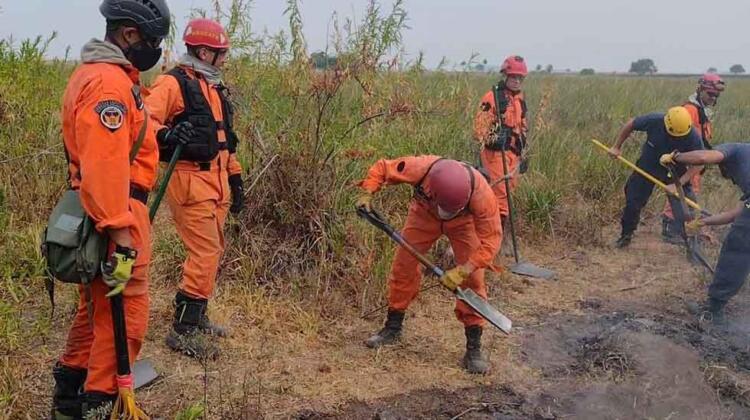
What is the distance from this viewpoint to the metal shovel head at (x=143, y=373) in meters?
3.56

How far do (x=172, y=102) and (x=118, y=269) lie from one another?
1.44m

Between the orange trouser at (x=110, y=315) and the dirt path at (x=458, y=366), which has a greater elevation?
the orange trouser at (x=110, y=315)

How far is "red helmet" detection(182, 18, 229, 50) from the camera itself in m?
3.84

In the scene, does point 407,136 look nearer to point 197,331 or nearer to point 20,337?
point 197,331

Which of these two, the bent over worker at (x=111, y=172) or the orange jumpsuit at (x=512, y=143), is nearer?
the bent over worker at (x=111, y=172)

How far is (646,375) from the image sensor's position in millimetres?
4215

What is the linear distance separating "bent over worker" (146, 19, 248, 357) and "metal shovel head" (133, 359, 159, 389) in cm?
26

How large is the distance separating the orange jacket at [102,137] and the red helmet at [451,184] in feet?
5.75

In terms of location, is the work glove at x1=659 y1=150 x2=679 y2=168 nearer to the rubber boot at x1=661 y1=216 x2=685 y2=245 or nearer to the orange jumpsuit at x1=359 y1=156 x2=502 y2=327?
the rubber boot at x1=661 y1=216 x2=685 y2=245

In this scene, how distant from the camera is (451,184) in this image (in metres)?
3.74

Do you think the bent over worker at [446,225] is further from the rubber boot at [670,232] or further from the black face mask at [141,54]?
the rubber boot at [670,232]

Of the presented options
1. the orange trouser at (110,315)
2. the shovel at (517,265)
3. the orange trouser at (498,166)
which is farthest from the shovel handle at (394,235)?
the orange trouser at (498,166)

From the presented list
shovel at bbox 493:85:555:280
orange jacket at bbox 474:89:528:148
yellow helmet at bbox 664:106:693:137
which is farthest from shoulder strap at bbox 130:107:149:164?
yellow helmet at bbox 664:106:693:137

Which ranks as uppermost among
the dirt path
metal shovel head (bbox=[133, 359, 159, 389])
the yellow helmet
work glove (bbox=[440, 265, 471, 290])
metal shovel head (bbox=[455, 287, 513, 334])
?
the yellow helmet
